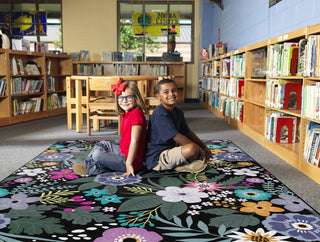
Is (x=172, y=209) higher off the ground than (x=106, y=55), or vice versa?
(x=106, y=55)

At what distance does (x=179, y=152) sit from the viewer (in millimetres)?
2316

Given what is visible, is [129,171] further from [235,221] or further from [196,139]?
[235,221]

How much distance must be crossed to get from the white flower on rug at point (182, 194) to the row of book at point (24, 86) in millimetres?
3850

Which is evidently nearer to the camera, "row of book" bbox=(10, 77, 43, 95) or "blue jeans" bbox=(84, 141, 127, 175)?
"blue jeans" bbox=(84, 141, 127, 175)

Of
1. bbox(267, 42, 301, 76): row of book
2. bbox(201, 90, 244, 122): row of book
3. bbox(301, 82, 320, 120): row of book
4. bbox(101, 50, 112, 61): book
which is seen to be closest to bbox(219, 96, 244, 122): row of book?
bbox(201, 90, 244, 122): row of book

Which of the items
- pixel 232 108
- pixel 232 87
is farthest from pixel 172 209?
pixel 232 87

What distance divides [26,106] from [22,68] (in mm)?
620

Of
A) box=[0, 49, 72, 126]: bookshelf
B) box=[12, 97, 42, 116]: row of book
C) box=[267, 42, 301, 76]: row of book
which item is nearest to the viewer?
box=[267, 42, 301, 76]: row of book

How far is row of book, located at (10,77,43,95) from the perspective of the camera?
503 centimetres

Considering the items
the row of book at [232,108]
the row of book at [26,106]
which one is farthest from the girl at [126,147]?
the row of book at [26,106]

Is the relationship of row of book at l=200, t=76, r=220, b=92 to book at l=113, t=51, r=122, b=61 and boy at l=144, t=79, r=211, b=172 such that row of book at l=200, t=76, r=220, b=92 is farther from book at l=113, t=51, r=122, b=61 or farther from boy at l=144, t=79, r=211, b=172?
boy at l=144, t=79, r=211, b=172

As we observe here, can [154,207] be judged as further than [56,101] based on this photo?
No

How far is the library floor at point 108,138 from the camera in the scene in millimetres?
2234

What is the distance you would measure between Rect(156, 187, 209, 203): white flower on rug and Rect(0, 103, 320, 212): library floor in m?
0.63
